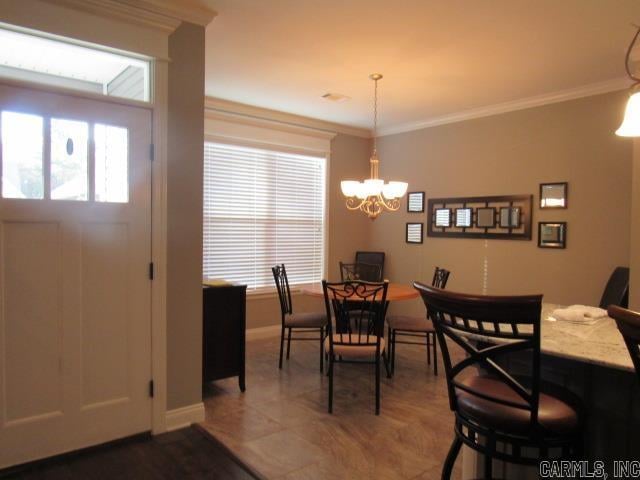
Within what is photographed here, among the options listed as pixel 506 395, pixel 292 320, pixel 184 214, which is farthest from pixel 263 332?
pixel 506 395

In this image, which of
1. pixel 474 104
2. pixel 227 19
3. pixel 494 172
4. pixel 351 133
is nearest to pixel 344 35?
pixel 227 19

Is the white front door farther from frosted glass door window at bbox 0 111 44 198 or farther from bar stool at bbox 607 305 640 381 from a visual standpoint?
bar stool at bbox 607 305 640 381

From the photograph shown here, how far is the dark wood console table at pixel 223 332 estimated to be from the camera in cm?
327

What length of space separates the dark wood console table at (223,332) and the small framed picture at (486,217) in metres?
2.82

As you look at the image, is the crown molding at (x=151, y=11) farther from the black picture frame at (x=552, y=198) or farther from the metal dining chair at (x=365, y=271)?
the black picture frame at (x=552, y=198)

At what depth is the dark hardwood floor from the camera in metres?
2.26

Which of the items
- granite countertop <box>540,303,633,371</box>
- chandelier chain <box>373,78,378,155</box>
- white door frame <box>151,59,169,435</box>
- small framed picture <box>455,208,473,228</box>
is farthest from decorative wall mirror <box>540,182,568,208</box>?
white door frame <box>151,59,169,435</box>

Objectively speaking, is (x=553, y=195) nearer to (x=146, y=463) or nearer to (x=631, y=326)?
(x=631, y=326)

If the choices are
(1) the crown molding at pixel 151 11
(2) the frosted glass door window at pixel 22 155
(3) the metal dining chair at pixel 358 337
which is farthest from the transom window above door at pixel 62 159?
(3) the metal dining chair at pixel 358 337

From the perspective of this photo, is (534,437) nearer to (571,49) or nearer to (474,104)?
(571,49)

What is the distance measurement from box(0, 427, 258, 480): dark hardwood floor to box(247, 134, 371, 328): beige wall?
297 centimetres

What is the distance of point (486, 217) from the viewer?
476cm

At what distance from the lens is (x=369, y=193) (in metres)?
3.79

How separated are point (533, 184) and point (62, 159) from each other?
13.4 ft
